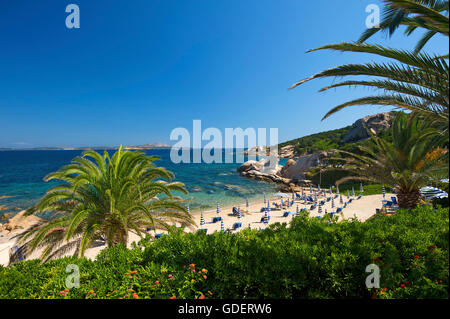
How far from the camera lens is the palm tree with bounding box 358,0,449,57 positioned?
2.68 metres

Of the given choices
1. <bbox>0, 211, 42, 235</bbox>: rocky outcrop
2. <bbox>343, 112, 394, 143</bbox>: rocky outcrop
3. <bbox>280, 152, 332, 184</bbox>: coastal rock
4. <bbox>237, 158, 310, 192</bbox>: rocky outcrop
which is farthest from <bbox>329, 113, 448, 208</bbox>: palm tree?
<bbox>343, 112, 394, 143</bbox>: rocky outcrop

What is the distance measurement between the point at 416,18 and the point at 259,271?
5.28 m

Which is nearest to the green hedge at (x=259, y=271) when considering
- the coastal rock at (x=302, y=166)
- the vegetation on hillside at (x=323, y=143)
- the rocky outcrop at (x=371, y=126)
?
the coastal rock at (x=302, y=166)

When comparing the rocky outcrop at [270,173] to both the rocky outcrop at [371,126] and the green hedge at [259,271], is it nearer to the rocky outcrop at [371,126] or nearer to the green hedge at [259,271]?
the rocky outcrop at [371,126]

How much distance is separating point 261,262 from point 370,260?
5.02 ft

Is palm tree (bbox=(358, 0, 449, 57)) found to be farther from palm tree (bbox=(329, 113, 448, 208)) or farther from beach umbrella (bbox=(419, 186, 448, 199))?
beach umbrella (bbox=(419, 186, 448, 199))

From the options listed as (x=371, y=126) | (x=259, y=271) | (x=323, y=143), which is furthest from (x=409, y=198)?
(x=323, y=143)

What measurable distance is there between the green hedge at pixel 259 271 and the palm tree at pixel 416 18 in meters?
3.31

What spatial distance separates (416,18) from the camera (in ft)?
11.6

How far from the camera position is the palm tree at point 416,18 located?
2.68 metres

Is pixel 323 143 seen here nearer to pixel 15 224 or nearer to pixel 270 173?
pixel 270 173

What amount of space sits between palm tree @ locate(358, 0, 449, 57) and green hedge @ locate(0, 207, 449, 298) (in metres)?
3.31

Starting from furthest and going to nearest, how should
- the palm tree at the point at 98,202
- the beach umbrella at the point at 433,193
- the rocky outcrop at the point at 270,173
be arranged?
1. the rocky outcrop at the point at 270,173
2. the beach umbrella at the point at 433,193
3. the palm tree at the point at 98,202
